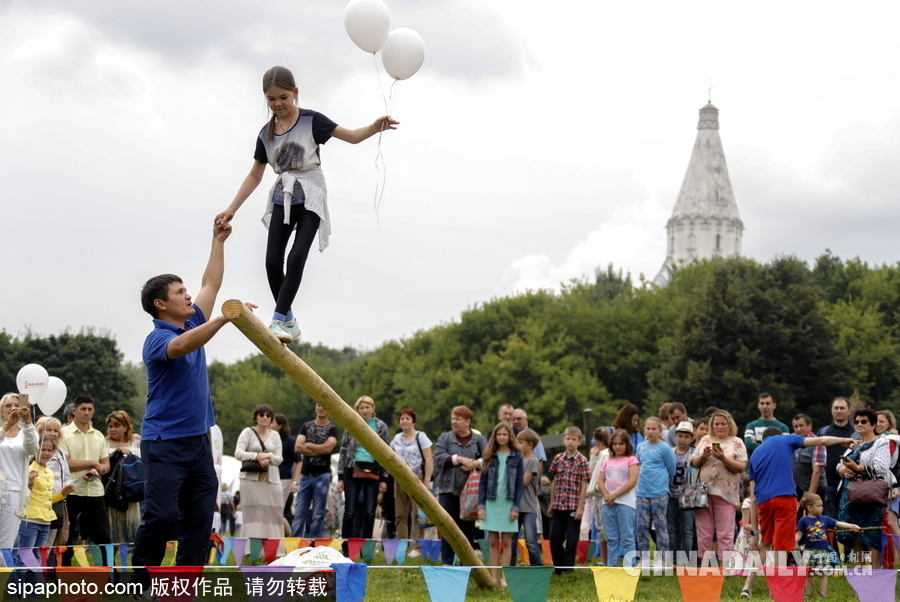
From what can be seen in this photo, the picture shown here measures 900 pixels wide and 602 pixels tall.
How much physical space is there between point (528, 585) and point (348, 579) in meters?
1.35

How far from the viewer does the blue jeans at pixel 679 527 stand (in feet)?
32.5

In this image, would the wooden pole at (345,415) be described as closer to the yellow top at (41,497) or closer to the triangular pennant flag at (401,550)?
the triangular pennant flag at (401,550)

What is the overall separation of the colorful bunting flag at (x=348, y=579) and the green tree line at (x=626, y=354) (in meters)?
26.3

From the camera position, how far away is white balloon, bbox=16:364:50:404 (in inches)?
337

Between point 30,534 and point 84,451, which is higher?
point 84,451

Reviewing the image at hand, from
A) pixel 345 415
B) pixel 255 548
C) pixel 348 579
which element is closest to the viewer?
pixel 345 415

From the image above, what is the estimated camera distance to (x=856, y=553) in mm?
9148

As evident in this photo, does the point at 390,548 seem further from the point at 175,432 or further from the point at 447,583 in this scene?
the point at 175,432

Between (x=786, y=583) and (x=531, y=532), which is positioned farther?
(x=531, y=532)

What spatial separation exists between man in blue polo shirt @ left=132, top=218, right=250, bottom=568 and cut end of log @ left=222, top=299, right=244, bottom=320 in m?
0.11

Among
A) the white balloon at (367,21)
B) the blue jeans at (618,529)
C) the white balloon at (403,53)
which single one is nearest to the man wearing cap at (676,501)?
the blue jeans at (618,529)

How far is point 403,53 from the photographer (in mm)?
6188

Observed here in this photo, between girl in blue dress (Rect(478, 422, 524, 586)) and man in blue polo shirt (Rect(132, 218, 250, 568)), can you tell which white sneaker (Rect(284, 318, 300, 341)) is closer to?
man in blue polo shirt (Rect(132, 218, 250, 568))

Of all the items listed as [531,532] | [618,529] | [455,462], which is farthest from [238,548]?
[618,529]
